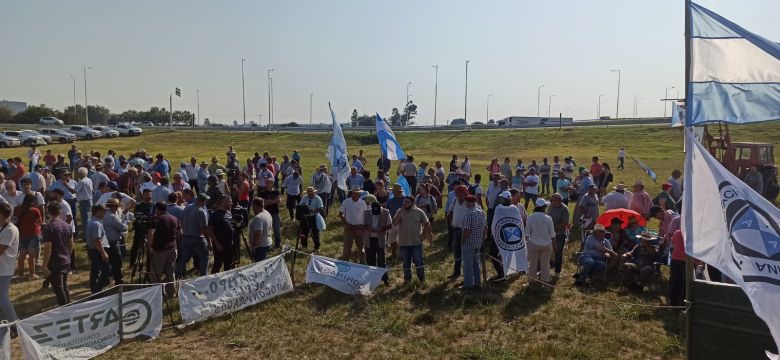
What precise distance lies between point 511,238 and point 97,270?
6.92m

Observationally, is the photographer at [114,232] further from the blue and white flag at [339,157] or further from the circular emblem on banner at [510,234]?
the circular emblem on banner at [510,234]

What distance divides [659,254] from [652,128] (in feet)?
223

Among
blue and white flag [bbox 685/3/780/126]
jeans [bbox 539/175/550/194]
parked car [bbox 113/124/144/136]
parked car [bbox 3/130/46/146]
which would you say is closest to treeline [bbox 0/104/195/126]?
parked car [bbox 113/124/144/136]

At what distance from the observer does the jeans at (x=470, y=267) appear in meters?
A: 9.90

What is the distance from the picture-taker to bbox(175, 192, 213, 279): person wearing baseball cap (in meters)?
9.76

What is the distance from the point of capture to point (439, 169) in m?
19.2

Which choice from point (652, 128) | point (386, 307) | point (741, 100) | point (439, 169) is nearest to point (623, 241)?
point (386, 307)

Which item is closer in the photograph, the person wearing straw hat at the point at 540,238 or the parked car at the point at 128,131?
the person wearing straw hat at the point at 540,238

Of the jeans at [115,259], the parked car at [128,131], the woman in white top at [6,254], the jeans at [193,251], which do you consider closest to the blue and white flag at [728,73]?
the jeans at [193,251]

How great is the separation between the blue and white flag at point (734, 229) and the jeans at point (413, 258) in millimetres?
5588

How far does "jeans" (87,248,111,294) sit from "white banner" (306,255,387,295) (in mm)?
3253

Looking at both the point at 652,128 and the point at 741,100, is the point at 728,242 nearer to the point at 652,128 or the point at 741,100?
the point at 741,100

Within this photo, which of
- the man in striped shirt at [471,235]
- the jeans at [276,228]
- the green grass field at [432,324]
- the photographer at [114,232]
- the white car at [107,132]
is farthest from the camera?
the white car at [107,132]

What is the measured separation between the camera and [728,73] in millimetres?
5359
